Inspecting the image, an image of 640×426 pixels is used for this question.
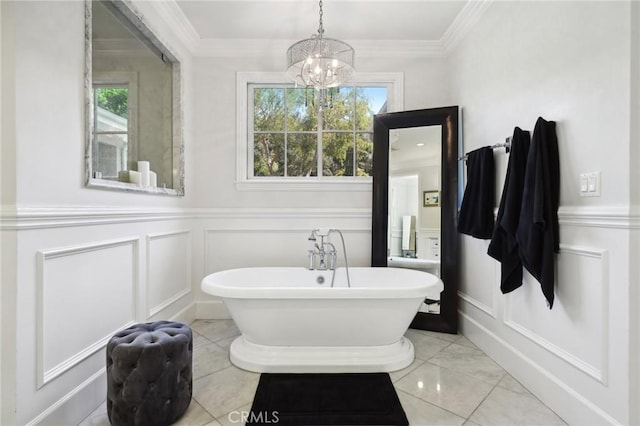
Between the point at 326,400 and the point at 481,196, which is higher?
the point at 481,196

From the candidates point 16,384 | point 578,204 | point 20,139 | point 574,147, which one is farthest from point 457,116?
point 16,384

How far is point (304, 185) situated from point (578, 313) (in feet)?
6.74

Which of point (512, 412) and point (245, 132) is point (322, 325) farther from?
point (245, 132)

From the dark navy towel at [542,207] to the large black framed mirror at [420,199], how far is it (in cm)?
93

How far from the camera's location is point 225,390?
1725mm

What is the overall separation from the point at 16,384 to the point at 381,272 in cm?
216

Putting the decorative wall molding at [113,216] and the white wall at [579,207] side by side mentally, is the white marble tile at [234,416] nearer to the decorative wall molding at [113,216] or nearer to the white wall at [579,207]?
the decorative wall molding at [113,216]

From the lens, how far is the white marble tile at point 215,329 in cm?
245

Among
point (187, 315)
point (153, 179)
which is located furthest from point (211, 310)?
point (153, 179)

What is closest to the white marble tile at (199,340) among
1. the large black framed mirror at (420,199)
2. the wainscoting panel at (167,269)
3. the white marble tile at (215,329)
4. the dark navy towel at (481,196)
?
the white marble tile at (215,329)

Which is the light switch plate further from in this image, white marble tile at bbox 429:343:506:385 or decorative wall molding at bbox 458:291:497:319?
white marble tile at bbox 429:343:506:385

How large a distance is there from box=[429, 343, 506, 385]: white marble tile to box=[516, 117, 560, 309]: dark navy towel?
2.05ft

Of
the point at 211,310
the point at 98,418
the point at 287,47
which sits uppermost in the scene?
the point at 287,47

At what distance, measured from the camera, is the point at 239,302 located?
6.07 feet
